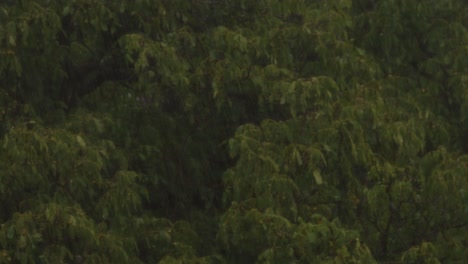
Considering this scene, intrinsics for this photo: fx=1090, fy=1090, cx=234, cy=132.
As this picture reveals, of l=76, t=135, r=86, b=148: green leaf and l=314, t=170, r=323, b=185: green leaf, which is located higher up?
l=76, t=135, r=86, b=148: green leaf

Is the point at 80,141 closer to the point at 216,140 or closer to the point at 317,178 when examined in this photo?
the point at 317,178

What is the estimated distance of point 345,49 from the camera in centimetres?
941

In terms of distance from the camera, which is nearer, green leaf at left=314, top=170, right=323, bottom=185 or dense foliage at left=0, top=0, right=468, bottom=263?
dense foliage at left=0, top=0, right=468, bottom=263

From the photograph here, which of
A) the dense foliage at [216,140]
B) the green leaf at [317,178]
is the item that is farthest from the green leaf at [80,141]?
the green leaf at [317,178]

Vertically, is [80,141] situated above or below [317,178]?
above

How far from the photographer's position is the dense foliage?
25.6 feet

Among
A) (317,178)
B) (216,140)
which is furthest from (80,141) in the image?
(216,140)

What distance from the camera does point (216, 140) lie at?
957 centimetres

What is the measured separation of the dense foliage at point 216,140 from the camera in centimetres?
779

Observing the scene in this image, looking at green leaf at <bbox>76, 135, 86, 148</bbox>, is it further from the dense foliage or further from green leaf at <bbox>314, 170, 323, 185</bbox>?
green leaf at <bbox>314, 170, 323, 185</bbox>

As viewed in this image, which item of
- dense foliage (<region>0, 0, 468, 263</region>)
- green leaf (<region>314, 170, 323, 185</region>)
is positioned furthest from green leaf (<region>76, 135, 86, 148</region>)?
green leaf (<region>314, 170, 323, 185</region>)

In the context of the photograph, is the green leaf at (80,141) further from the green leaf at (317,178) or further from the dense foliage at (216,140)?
the green leaf at (317,178)

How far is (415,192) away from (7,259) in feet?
10.4

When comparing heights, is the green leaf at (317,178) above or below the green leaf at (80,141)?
below
